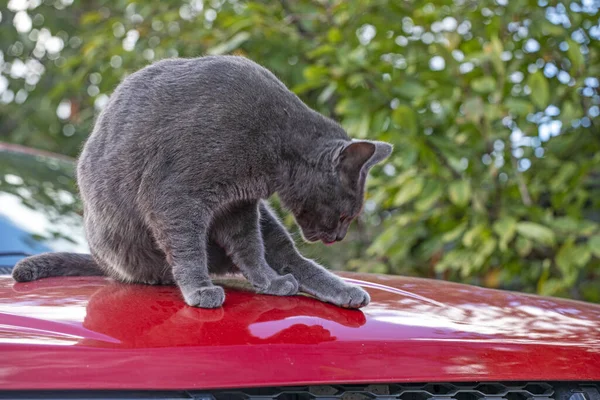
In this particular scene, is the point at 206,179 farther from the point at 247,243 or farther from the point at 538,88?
the point at 538,88

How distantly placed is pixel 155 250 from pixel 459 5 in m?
2.50

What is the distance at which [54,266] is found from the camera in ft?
6.93

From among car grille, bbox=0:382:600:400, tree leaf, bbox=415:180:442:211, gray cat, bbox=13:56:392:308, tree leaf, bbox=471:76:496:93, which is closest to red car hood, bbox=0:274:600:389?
car grille, bbox=0:382:600:400

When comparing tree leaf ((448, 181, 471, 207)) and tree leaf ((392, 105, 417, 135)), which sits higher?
tree leaf ((392, 105, 417, 135))

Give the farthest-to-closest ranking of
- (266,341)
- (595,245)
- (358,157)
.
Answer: (595,245) < (358,157) < (266,341)

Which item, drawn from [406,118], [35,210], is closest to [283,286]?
[35,210]

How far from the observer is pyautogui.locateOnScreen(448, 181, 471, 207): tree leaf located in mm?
3412

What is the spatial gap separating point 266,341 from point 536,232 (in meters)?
2.20

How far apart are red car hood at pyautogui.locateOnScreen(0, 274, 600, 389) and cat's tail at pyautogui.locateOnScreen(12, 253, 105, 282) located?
107 mm

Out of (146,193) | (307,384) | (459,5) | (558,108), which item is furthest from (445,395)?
(459,5)

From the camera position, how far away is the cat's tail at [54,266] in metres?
1.99

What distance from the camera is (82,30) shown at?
694 centimetres

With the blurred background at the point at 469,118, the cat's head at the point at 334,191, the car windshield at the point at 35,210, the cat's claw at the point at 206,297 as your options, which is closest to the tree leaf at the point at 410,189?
the blurred background at the point at 469,118

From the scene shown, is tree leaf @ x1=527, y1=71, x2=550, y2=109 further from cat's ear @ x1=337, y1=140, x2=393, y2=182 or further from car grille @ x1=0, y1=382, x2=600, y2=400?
car grille @ x1=0, y1=382, x2=600, y2=400
